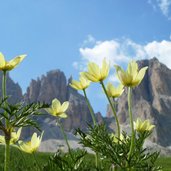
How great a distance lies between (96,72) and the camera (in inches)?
108

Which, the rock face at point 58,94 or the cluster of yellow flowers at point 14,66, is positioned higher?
the rock face at point 58,94

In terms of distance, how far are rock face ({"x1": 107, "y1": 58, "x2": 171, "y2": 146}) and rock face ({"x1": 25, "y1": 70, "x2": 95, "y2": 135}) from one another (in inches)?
820

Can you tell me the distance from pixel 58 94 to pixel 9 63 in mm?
185599

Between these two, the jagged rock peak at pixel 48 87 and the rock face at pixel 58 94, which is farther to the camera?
the jagged rock peak at pixel 48 87

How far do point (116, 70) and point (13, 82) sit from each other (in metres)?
194

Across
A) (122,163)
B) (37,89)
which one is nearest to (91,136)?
(122,163)

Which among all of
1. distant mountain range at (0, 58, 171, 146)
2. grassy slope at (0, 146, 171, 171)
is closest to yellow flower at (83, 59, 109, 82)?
grassy slope at (0, 146, 171, 171)

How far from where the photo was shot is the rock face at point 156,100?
175 metres

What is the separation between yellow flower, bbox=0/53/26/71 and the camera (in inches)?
103

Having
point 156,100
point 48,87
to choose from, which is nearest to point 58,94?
point 48,87

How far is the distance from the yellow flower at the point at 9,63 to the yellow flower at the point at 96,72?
1.56 feet

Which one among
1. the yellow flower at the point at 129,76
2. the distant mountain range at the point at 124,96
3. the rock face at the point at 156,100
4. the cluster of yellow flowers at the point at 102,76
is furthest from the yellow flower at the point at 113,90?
the distant mountain range at the point at 124,96

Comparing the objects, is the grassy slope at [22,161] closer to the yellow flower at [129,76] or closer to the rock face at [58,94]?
the yellow flower at [129,76]

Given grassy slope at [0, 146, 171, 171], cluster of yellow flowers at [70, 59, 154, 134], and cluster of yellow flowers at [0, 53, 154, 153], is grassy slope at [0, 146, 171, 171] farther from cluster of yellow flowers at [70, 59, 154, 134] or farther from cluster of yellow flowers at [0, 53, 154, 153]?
cluster of yellow flowers at [70, 59, 154, 134]
